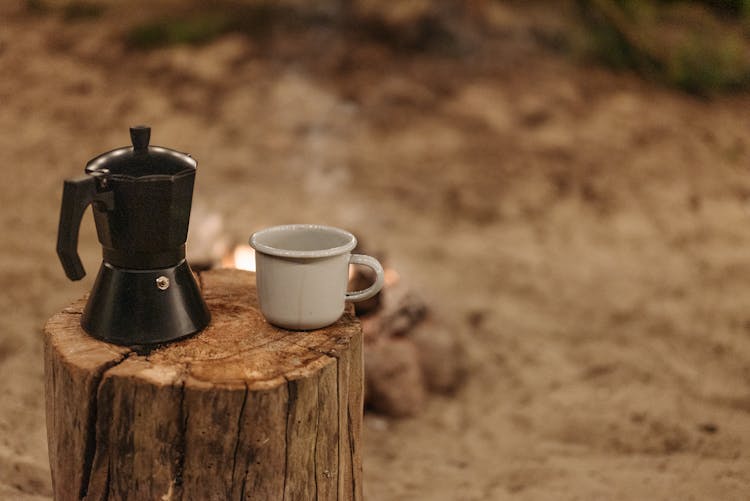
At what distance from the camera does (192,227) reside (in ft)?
13.7

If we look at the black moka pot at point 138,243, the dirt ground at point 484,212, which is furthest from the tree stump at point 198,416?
the dirt ground at point 484,212

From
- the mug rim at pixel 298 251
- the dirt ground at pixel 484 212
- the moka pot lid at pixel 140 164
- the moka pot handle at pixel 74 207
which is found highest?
the moka pot lid at pixel 140 164

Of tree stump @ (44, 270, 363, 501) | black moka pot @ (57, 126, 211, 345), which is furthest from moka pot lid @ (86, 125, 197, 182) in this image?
tree stump @ (44, 270, 363, 501)

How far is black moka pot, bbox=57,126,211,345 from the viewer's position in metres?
1.51

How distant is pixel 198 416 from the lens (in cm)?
150

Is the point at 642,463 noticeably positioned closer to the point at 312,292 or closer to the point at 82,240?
the point at 312,292

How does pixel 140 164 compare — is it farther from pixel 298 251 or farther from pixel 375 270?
pixel 375 270

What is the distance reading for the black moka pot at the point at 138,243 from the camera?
151cm

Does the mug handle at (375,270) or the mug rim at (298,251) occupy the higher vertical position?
the mug rim at (298,251)

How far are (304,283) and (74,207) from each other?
18.8 inches

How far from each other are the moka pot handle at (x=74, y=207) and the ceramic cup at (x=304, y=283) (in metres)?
0.35

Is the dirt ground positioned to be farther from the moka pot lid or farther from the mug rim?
the moka pot lid

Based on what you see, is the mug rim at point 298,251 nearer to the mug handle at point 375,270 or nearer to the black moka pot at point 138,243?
the mug handle at point 375,270

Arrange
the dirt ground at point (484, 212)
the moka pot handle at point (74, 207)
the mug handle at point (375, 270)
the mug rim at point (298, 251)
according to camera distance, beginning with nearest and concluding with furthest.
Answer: the moka pot handle at point (74, 207) < the mug rim at point (298, 251) < the mug handle at point (375, 270) < the dirt ground at point (484, 212)
